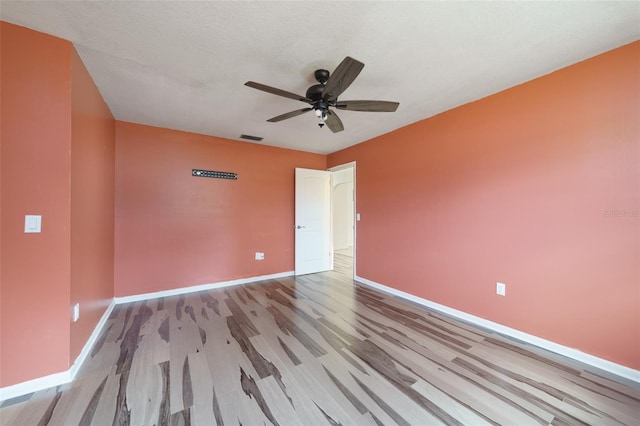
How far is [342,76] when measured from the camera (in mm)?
1633

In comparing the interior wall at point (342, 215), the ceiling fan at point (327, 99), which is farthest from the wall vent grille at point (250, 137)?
the interior wall at point (342, 215)

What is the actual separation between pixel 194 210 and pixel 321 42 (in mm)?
3083

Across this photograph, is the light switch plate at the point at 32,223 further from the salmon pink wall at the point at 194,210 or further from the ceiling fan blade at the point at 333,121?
the ceiling fan blade at the point at 333,121

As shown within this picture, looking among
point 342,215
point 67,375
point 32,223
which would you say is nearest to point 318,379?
point 67,375

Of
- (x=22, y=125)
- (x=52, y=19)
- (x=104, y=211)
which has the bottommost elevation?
(x=104, y=211)

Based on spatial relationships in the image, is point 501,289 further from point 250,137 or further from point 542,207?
point 250,137

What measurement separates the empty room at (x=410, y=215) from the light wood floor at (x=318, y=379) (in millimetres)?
17

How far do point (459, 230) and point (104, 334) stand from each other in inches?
157

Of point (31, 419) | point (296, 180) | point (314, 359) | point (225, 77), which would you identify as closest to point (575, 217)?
point (314, 359)

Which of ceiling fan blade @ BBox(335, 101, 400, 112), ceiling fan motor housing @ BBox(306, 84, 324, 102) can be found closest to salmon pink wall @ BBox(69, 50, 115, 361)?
ceiling fan motor housing @ BBox(306, 84, 324, 102)

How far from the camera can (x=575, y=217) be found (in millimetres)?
1996

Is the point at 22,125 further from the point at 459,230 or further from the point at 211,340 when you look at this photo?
the point at 459,230

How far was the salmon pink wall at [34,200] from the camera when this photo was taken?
1.55 metres

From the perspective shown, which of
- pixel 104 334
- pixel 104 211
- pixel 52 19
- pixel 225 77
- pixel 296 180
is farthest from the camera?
pixel 296 180
